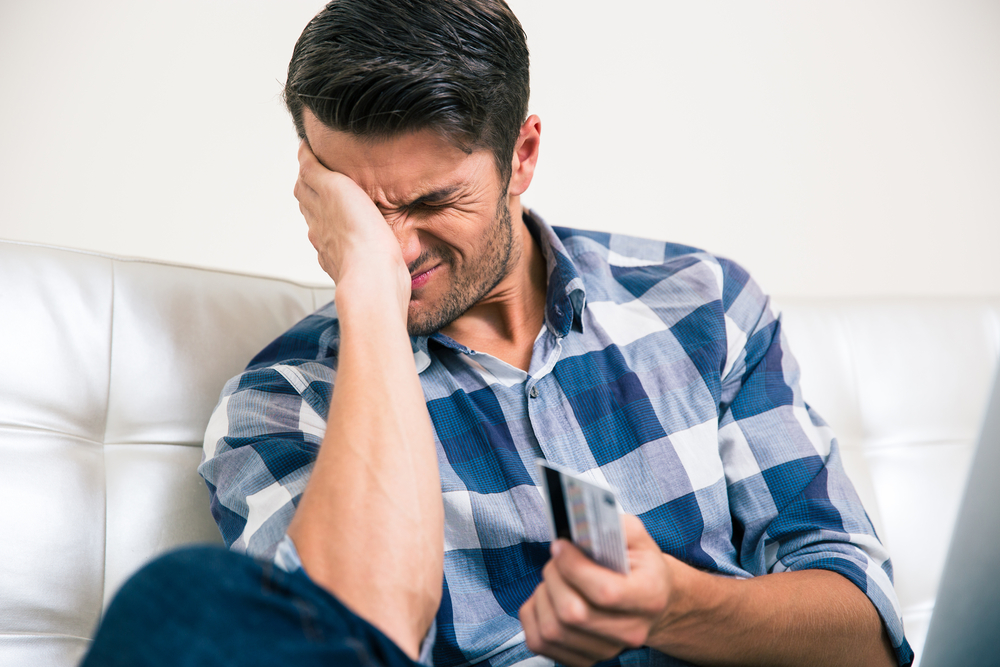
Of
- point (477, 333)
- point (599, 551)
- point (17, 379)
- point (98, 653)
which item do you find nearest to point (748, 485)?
point (477, 333)

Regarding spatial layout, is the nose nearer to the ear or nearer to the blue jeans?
the ear

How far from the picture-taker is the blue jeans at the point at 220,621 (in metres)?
0.46

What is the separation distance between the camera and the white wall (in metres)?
1.46

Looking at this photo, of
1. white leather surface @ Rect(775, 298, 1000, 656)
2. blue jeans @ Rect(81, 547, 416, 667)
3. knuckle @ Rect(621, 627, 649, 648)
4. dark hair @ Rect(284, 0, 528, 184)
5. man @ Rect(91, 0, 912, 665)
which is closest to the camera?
blue jeans @ Rect(81, 547, 416, 667)

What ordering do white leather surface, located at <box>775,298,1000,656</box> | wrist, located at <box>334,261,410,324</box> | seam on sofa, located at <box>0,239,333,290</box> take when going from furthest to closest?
white leather surface, located at <box>775,298,1000,656</box>
seam on sofa, located at <box>0,239,333,290</box>
wrist, located at <box>334,261,410,324</box>

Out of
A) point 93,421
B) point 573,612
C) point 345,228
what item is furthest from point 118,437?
point 573,612

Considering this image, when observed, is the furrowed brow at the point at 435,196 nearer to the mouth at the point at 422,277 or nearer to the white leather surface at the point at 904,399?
the mouth at the point at 422,277

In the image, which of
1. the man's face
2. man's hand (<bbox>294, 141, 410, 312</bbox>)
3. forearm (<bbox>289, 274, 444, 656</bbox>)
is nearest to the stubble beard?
the man's face

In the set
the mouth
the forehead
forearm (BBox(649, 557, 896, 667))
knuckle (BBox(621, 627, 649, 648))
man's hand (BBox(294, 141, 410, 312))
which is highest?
the forehead

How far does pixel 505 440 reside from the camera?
Answer: 97 centimetres

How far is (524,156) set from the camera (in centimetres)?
118

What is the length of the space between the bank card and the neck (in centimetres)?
58

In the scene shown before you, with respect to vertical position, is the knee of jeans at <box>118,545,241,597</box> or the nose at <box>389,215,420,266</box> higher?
the nose at <box>389,215,420,266</box>

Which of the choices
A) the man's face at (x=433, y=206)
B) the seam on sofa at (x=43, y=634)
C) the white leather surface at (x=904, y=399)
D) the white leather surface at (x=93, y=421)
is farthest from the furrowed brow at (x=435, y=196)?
the white leather surface at (x=904, y=399)
